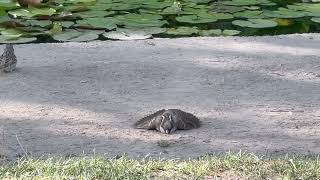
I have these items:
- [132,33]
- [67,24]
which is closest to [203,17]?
[132,33]

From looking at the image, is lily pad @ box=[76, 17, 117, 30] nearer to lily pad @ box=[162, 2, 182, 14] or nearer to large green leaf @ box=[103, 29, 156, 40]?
large green leaf @ box=[103, 29, 156, 40]

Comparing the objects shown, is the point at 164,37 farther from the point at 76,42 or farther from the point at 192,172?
the point at 192,172

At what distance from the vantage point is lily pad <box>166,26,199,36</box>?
7.31 metres

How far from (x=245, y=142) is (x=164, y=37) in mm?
2843

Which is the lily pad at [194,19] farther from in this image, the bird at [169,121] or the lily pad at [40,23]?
the bird at [169,121]

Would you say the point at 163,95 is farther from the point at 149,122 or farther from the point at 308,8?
the point at 308,8

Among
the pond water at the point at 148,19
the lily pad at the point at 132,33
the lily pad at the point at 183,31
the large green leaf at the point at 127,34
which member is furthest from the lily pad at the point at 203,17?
the large green leaf at the point at 127,34

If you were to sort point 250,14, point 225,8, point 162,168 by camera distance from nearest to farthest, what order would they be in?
1. point 162,168
2. point 250,14
3. point 225,8

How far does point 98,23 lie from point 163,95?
7.35 feet

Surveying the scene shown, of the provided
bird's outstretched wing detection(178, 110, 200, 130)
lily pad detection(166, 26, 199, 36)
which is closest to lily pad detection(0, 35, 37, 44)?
lily pad detection(166, 26, 199, 36)

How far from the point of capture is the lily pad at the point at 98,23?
24.1 feet

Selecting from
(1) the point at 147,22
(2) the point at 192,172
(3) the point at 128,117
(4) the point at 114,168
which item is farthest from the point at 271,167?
(1) the point at 147,22

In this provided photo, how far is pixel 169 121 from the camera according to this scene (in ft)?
15.2

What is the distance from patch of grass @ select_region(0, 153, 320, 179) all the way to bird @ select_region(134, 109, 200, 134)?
565mm
